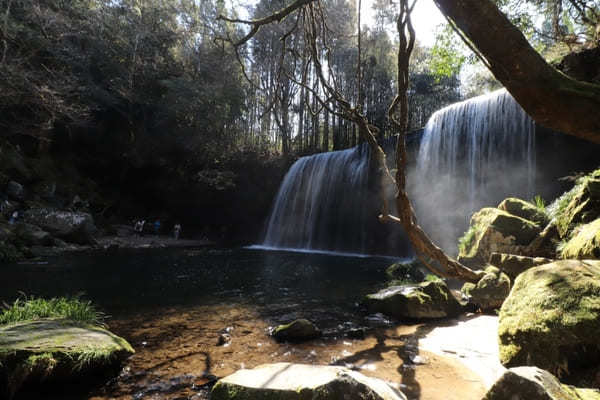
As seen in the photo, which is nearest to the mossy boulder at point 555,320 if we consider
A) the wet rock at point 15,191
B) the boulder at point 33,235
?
the boulder at point 33,235

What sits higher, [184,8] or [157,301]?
[184,8]

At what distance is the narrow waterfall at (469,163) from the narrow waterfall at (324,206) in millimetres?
3820

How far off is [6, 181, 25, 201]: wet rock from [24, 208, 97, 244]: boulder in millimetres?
1907

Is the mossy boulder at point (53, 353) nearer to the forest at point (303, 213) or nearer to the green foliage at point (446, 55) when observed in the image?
the forest at point (303, 213)

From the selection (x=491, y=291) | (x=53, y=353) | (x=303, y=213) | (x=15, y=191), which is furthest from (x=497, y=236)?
(x=15, y=191)

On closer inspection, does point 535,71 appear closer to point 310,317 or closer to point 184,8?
point 310,317

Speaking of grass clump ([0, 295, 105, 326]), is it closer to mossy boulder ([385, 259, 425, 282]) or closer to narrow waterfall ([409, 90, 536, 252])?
mossy boulder ([385, 259, 425, 282])

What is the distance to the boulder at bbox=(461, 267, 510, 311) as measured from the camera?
5.12 metres

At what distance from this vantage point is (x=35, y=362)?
278cm

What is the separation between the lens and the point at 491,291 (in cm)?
523

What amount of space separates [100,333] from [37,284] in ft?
17.1

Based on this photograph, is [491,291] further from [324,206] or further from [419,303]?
[324,206]

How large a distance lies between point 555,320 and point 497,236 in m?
5.34

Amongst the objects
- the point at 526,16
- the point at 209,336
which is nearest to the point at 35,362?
the point at 209,336
